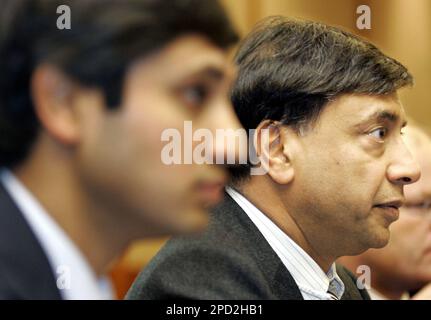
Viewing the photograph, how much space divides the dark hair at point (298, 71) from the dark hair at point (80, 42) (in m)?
0.33

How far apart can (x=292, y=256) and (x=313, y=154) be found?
0.17 m

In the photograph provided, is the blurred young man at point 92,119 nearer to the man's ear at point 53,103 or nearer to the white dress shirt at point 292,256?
the man's ear at point 53,103

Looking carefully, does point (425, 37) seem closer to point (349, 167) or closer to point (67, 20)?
point (349, 167)

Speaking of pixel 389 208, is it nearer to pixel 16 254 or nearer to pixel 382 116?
pixel 382 116

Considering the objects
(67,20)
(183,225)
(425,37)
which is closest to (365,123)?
(425,37)

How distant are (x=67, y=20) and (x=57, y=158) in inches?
6.5

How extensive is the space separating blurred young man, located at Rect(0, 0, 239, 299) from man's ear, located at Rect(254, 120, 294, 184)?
313 mm

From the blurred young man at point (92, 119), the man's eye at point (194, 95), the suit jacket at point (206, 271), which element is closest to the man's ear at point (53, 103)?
the blurred young man at point (92, 119)

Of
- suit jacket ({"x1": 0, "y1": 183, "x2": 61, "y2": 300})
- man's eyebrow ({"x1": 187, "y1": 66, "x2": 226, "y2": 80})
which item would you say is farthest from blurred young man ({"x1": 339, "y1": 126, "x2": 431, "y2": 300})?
suit jacket ({"x1": 0, "y1": 183, "x2": 61, "y2": 300})

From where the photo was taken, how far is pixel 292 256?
48.8 inches

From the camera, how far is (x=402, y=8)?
129 centimetres

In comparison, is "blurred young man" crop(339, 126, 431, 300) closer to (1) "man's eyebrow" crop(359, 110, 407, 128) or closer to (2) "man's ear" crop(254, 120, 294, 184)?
(1) "man's eyebrow" crop(359, 110, 407, 128)

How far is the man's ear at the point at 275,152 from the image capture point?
1.23m
